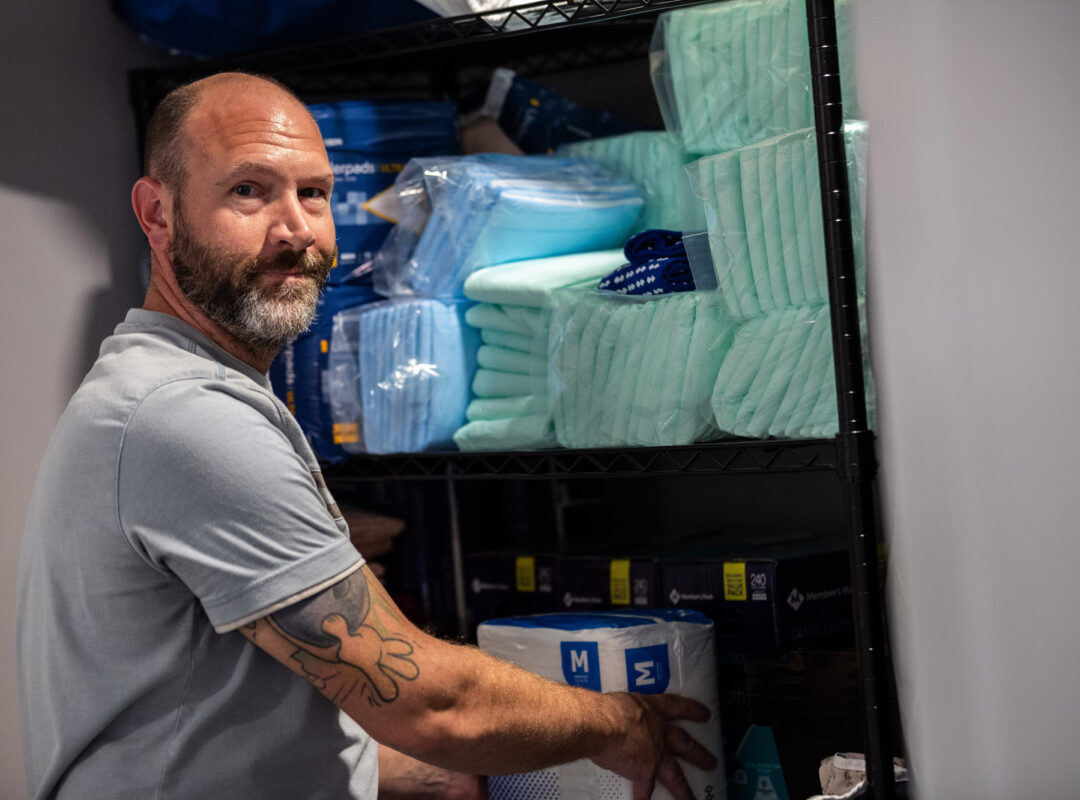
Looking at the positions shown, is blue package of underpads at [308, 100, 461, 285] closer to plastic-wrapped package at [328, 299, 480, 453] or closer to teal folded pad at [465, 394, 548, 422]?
plastic-wrapped package at [328, 299, 480, 453]

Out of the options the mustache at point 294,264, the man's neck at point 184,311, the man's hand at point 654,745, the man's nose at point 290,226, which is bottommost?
the man's hand at point 654,745

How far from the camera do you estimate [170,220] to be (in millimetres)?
1442

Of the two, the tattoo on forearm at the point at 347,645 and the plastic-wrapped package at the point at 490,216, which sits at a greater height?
the plastic-wrapped package at the point at 490,216

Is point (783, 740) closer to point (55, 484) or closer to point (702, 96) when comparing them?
point (702, 96)

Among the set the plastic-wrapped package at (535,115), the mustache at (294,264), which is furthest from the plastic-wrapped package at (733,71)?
the mustache at (294,264)

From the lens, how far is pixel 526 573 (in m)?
2.04

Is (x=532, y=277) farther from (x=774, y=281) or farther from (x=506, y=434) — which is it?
(x=774, y=281)

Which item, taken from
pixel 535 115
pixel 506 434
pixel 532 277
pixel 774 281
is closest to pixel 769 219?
pixel 774 281

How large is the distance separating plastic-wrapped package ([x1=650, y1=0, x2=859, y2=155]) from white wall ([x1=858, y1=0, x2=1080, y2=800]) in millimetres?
520

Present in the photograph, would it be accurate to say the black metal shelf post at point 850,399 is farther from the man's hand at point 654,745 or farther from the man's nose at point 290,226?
the man's nose at point 290,226

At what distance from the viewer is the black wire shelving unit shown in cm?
136

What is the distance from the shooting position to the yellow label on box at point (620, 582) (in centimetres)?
189

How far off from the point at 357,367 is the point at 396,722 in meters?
0.90

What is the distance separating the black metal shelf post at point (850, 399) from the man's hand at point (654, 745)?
28 centimetres
